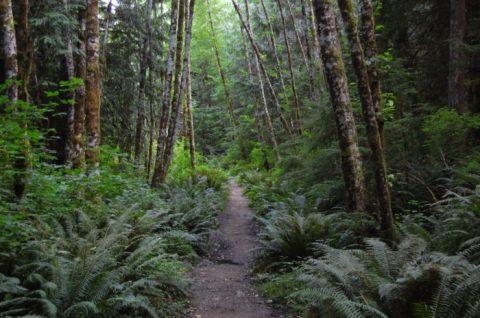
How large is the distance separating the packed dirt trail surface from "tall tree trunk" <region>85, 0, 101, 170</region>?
3728 mm

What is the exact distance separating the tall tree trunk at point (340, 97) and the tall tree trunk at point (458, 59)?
5.45 meters

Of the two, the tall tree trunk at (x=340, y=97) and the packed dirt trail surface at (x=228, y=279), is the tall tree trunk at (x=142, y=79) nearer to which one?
the packed dirt trail surface at (x=228, y=279)

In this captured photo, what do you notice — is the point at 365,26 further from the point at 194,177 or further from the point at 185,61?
the point at 194,177

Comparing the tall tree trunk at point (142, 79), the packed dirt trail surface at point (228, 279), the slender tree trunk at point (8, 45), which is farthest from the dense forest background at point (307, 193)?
the packed dirt trail surface at point (228, 279)

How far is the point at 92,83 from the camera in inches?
361

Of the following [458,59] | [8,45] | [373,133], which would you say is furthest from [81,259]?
[458,59]

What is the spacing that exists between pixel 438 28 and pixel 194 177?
448 inches

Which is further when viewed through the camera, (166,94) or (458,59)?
(166,94)

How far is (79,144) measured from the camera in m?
9.12

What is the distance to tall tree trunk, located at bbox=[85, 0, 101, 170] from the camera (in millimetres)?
9000

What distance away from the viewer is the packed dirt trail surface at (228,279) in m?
5.80

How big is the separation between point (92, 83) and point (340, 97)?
5.95m

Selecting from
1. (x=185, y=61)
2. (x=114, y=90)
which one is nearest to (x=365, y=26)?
(x=185, y=61)

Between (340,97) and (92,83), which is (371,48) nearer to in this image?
(340,97)
